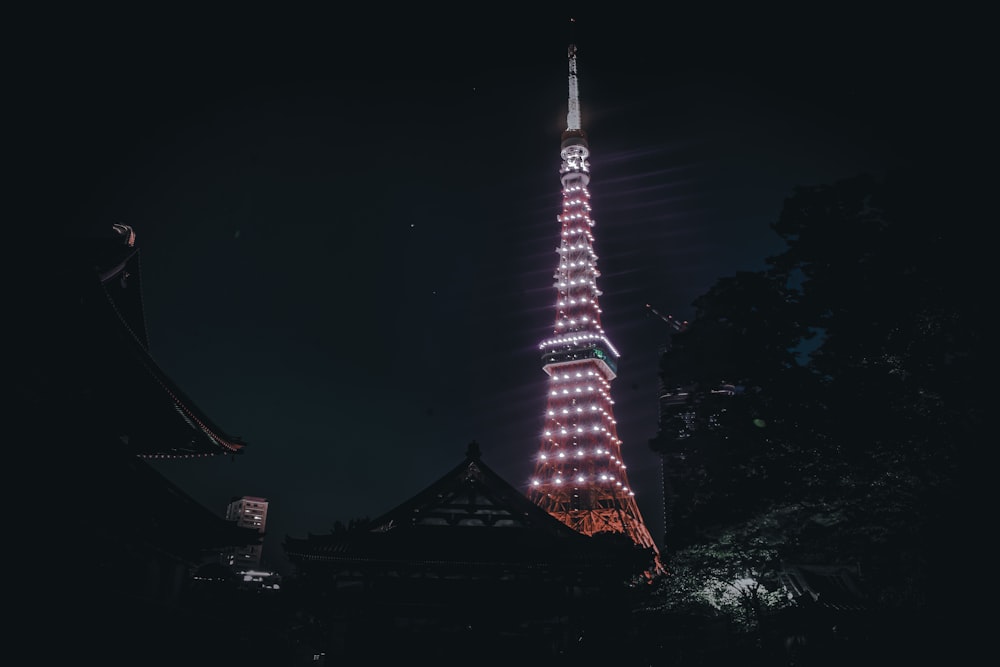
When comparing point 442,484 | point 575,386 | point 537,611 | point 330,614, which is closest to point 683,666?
point 537,611

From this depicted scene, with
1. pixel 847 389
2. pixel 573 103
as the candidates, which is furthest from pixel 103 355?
pixel 573 103

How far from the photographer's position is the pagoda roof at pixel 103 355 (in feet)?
30.8

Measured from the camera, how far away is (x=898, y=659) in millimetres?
9703

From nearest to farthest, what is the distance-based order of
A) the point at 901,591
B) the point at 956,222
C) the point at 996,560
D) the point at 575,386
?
the point at 996,560 → the point at 956,222 → the point at 901,591 → the point at 575,386

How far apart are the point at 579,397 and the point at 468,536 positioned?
140 ft

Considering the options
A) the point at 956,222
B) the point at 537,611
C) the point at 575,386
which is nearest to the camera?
the point at 956,222

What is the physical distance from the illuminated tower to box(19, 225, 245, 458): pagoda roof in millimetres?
38388

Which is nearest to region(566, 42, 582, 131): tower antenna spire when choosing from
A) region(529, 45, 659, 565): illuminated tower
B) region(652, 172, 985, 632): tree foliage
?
region(529, 45, 659, 565): illuminated tower

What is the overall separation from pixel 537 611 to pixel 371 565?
150 inches

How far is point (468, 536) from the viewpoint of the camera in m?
14.0

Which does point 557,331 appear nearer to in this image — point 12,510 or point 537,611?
point 537,611

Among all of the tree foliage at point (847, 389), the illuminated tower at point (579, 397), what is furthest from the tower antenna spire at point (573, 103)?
the tree foliage at point (847, 389)

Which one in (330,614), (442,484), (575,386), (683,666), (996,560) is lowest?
(683,666)

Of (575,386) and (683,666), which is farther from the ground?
(575,386)
